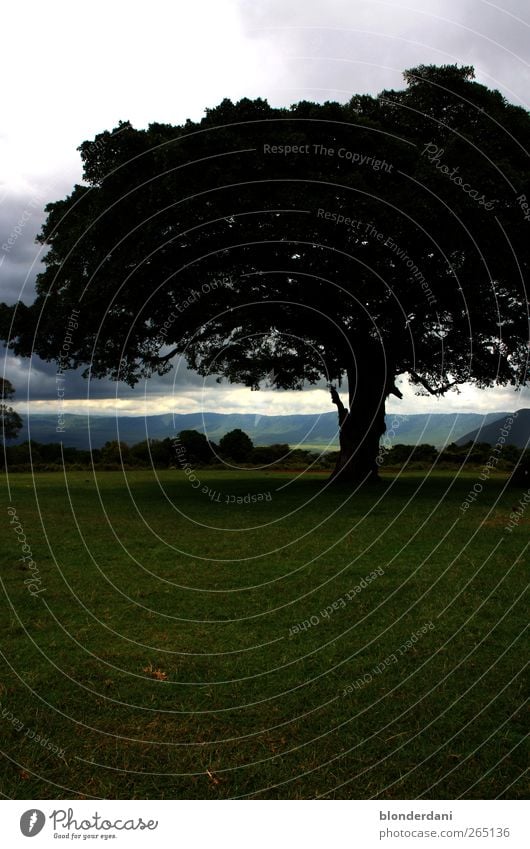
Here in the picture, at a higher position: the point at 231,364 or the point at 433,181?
the point at 433,181

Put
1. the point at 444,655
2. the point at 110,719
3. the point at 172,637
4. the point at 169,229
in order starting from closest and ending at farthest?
the point at 110,719 < the point at 444,655 < the point at 172,637 < the point at 169,229

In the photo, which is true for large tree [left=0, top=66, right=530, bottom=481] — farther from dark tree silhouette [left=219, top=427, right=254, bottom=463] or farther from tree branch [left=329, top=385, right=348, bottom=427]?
dark tree silhouette [left=219, top=427, right=254, bottom=463]

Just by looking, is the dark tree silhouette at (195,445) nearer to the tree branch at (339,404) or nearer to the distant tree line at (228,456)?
the distant tree line at (228,456)

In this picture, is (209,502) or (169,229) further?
(209,502)

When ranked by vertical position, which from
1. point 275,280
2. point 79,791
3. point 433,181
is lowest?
point 79,791

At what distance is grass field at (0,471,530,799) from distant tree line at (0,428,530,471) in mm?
25123

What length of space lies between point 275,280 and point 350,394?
8.03 meters

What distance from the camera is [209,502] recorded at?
911 inches

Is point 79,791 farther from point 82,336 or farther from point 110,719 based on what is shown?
point 82,336

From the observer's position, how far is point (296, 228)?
2045 centimetres

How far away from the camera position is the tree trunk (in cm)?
2909

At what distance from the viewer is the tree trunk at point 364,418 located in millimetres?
29094

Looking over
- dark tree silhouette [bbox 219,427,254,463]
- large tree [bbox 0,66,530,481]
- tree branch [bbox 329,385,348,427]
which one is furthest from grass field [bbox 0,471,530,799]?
dark tree silhouette [bbox 219,427,254,463]

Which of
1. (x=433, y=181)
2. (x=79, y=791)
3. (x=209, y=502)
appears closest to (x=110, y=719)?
(x=79, y=791)
